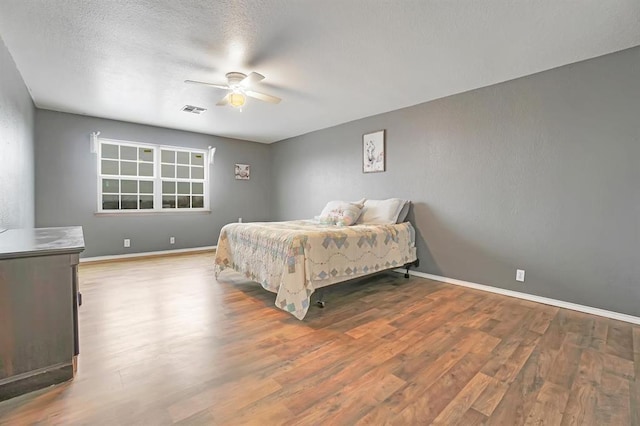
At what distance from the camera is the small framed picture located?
21.1 feet

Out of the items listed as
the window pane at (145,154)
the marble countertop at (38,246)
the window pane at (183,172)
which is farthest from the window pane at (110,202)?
the marble countertop at (38,246)

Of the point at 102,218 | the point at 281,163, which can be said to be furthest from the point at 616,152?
the point at 102,218

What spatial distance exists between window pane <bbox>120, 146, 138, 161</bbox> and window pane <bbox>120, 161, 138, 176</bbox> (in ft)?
0.29

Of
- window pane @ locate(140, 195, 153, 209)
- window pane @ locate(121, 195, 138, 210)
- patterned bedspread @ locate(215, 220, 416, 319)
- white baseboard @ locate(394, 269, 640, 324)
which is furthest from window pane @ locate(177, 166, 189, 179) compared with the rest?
white baseboard @ locate(394, 269, 640, 324)

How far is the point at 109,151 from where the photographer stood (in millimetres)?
4984

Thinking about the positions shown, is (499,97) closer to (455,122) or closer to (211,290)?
(455,122)

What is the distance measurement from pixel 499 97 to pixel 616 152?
1.23 m

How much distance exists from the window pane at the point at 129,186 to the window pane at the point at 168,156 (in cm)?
64

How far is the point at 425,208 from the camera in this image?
404 cm

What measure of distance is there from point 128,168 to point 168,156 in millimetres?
712

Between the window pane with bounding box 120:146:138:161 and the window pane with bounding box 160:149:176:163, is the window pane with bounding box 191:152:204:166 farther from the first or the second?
the window pane with bounding box 120:146:138:161

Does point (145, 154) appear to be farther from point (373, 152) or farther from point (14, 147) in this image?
point (373, 152)

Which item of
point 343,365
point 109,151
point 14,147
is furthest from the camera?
point 109,151

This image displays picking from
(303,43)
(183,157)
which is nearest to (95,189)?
(183,157)
